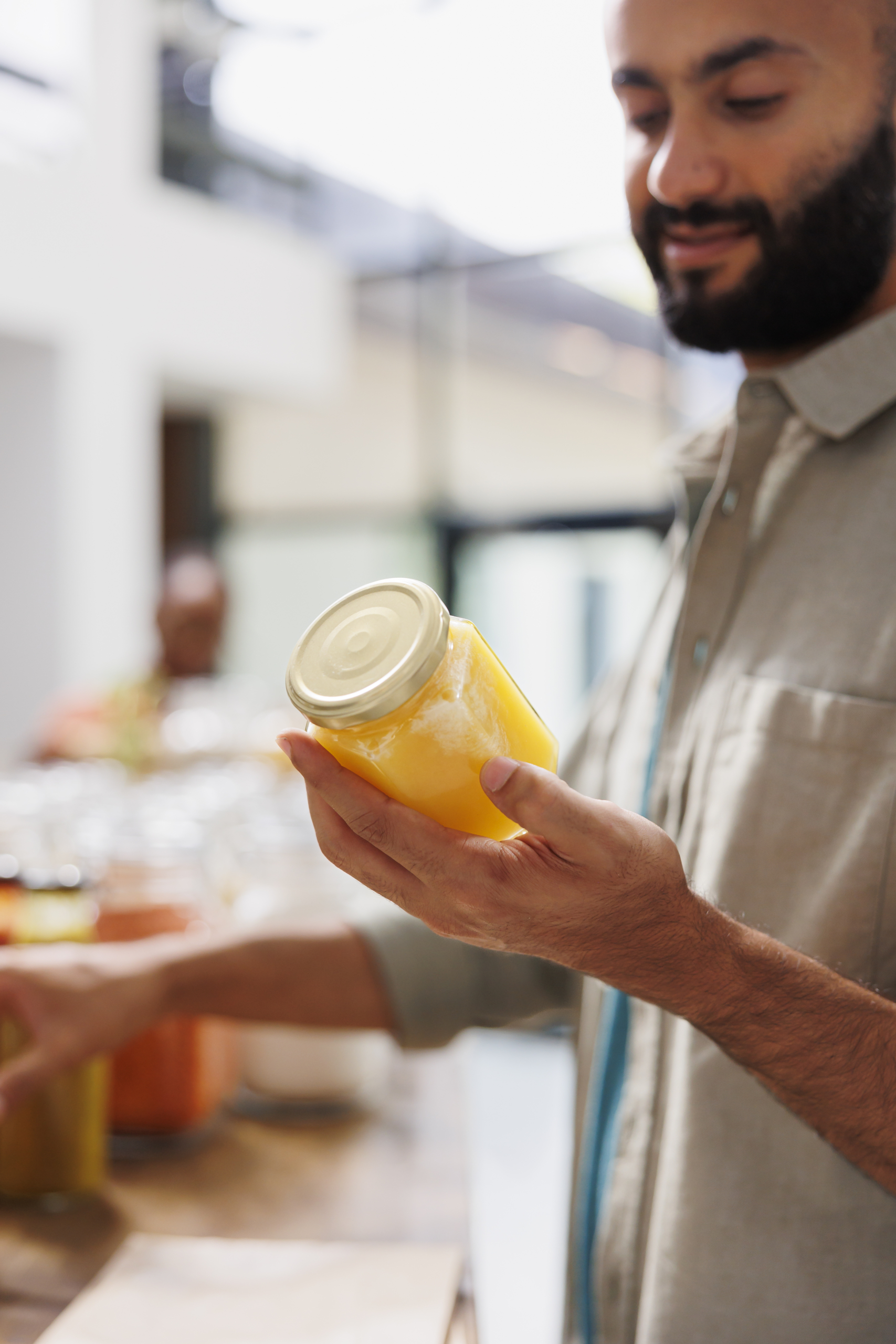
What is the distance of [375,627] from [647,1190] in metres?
0.55

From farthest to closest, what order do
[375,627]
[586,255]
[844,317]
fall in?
[586,255]
[844,317]
[375,627]

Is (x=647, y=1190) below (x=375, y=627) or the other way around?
below

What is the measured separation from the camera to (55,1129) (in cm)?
99

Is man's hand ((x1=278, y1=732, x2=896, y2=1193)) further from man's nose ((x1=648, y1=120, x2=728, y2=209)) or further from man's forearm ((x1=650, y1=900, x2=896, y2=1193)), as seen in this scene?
man's nose ((x1=648, y1=120, x2=728, y2=209))

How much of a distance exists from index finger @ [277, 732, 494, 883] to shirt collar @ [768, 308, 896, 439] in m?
0.51

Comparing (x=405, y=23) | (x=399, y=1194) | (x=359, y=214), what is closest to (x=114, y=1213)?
(x=399, y=1194)

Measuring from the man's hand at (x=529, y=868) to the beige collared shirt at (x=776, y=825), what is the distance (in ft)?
0.75

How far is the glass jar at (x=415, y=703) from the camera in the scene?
63 centimetres

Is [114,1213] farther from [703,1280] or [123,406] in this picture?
[123,406]

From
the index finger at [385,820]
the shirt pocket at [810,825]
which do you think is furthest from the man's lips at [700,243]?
the index finger at [385,820]

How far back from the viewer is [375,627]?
0.67 m

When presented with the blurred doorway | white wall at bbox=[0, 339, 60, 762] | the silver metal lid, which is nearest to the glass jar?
the silver metal lid

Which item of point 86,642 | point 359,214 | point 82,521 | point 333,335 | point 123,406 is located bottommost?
point 86,642

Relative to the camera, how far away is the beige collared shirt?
854 mm
